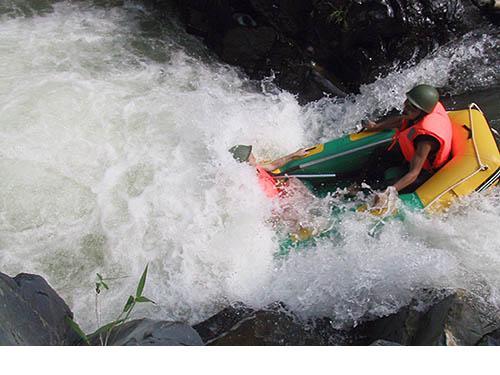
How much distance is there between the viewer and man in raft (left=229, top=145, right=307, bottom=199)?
15.2 feet

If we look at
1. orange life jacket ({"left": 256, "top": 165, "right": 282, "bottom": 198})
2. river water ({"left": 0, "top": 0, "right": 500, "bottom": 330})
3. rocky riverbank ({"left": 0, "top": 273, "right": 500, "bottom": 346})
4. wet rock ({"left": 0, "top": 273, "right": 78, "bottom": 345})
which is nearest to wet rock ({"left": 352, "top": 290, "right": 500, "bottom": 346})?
rocky riverbank ({"left": 0, "top": 273, "right": 500, "bottom": 346})

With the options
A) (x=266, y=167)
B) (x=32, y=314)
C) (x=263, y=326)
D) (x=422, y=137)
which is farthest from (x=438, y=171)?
(x=32, y=314)

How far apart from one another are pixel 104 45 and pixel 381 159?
3813 millimetres

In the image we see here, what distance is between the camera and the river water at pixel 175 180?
4.14 m

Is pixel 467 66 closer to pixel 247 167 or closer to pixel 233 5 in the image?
pixel 233 5

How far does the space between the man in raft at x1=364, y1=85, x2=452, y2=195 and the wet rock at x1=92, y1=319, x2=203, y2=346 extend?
1978 millimetres

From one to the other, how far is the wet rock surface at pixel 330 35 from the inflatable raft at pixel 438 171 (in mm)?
1754

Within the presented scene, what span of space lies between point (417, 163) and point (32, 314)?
2964 millimetres

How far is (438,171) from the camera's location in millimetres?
4414

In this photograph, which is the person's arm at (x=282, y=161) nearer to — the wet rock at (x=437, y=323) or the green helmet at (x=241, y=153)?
the green helmet at (x=241, y=153)

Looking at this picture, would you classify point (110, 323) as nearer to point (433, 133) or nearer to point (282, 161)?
point (282, 161)

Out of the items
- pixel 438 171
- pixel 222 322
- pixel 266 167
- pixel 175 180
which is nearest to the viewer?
pixel 222 322

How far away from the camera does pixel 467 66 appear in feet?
20.8

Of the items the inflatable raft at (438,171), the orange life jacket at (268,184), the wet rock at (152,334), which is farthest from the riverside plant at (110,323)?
the inflatable raft at (438,171)
